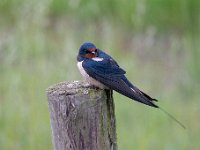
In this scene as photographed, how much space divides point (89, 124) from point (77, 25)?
4.44 metres

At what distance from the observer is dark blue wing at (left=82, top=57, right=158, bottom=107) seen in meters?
3.37

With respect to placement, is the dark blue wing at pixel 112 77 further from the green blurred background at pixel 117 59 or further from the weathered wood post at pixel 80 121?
the green blurred background at pixel 117 59

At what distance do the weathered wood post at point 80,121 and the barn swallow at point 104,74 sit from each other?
0.91 feet

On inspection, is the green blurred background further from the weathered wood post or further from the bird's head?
the weathered wood post

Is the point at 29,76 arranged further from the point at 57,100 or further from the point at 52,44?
the point at 57,100

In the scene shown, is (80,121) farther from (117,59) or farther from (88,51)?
(117,59)

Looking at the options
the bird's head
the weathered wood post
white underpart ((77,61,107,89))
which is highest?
the bird's head

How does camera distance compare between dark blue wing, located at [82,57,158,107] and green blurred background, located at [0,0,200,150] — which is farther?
green blurred background, located at [0,0,200,150]

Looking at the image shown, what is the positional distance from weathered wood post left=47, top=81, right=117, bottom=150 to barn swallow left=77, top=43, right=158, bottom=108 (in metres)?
0.28

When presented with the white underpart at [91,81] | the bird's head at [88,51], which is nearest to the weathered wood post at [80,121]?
the white underpart at [91,81]

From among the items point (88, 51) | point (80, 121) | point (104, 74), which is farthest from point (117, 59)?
point (80, 121)

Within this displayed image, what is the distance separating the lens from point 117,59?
6703 mm

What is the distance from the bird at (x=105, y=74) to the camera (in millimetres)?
3375

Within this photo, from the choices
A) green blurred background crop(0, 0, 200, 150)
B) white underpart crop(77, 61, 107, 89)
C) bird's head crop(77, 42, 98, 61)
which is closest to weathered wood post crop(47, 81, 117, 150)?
white underpart crop(77, 61, 107, 89)
